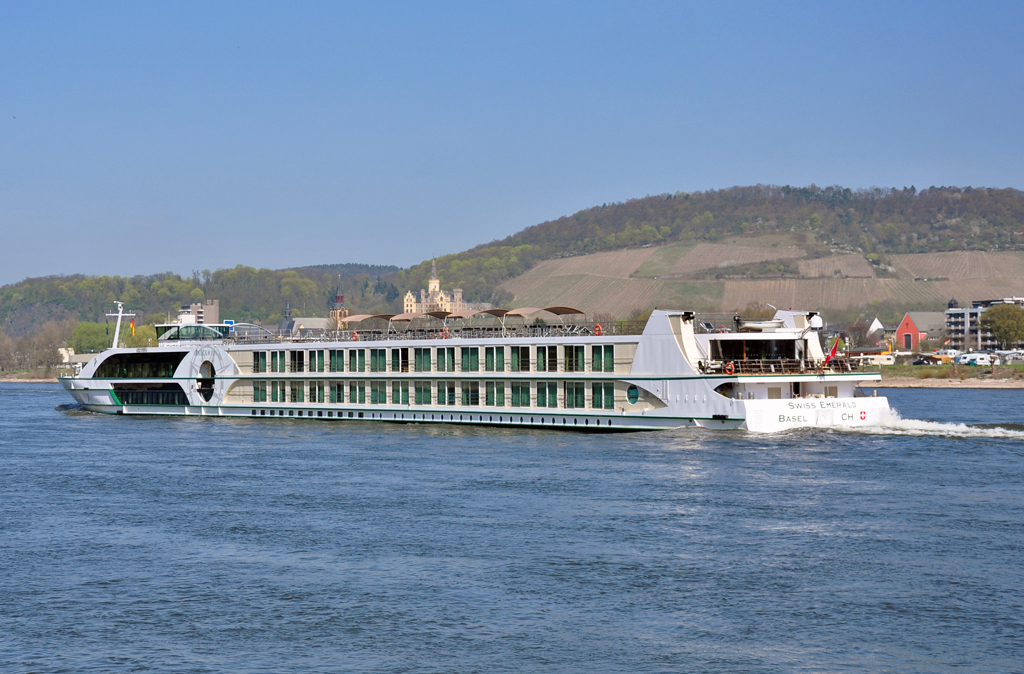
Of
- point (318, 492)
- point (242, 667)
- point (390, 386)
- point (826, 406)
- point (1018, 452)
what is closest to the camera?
point (242, 667)

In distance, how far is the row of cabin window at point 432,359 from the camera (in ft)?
152

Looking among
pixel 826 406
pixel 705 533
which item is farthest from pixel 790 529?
pixel 826 406

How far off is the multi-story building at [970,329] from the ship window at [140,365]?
12565 centimetres

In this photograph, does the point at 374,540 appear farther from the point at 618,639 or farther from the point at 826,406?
the point at 826,406

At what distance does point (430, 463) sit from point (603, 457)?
19.7 ft

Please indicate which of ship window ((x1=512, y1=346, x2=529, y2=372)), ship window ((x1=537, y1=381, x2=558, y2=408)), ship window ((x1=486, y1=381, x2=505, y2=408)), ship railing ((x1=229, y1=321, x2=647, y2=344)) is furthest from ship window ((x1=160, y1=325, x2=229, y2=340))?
ship window ((x1=537, y1=381, x2=558, y2=408))

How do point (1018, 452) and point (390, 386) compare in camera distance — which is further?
point (390, 386)

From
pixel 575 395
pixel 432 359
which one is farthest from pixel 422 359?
pixel 575 395

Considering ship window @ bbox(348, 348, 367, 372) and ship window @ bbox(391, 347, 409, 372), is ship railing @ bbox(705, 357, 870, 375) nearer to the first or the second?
ship window @ bbox(391, 347, 409, 372)

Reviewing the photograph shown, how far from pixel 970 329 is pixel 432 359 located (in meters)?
147

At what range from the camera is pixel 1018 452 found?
36.5 metres

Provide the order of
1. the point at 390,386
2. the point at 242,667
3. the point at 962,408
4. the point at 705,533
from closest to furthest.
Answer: the point at 242,667 → the point at 705,533 → the point at 390,386 → the point at 962,408

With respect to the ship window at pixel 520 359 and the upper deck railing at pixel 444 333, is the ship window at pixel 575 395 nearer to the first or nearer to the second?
the upper deck railing at pixel 444 333

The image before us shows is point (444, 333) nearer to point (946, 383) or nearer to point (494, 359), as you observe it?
point (494, 359)
